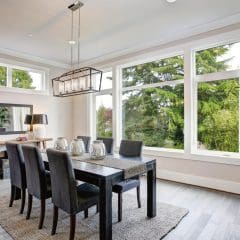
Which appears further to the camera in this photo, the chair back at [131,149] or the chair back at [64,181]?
the chair back at [131,149]

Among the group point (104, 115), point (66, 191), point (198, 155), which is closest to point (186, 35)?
point (198, 155)

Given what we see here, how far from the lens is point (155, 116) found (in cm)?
491

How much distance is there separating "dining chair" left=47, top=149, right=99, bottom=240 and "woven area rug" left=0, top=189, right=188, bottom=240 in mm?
216

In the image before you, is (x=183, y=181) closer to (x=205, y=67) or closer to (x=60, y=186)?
(x=205, y=67)

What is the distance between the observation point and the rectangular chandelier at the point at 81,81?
2951 mm

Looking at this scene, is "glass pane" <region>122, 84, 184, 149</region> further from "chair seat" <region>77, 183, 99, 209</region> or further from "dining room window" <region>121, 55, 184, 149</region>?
"chair seat" <region>77, 183, 99, 209</region>

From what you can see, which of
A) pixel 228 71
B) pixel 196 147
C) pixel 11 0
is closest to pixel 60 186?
pixel 11 0

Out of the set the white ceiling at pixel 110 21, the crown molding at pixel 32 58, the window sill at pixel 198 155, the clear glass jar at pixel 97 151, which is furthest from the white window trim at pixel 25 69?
the clear glass jar at pixel 97 151

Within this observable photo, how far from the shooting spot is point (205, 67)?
4.09 meters

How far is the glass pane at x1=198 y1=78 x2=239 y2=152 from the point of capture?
149 inches

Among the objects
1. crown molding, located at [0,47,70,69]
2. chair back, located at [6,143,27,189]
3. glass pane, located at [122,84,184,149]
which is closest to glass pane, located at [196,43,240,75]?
glass pane, located at [122,84,184,149]

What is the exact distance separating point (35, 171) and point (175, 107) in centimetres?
314

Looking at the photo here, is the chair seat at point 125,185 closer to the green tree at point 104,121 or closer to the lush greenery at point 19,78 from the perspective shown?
the green tree at point 104,121

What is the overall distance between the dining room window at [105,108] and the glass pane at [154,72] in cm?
55
